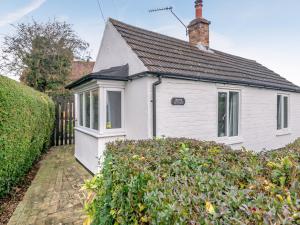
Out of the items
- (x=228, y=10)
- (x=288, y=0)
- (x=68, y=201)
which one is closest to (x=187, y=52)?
(x=228, y=10)

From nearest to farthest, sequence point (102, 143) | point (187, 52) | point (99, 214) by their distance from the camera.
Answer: point (99, 214), point (102, 143), point (187, 52)

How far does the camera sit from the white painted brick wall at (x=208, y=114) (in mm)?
5902

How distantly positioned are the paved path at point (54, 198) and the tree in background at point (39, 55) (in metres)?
9.92

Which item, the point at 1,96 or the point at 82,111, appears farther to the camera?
the point at 82,111

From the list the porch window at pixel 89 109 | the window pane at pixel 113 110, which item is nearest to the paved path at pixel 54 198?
the porch window at pixel 89 109

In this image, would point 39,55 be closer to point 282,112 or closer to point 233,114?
point 233,114

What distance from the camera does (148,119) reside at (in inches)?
221

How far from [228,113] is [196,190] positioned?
6449 mm

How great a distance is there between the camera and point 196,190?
1579mm

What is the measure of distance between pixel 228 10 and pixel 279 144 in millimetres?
6858

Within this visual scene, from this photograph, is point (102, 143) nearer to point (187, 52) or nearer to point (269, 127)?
point (187, 52)

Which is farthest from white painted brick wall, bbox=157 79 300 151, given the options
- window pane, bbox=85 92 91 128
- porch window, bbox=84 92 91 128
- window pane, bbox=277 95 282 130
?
window pane, bbox=85 92 91 128

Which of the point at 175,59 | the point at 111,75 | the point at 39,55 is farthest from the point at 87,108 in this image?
the point at 39,55

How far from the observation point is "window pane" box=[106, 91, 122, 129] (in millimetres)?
6189
